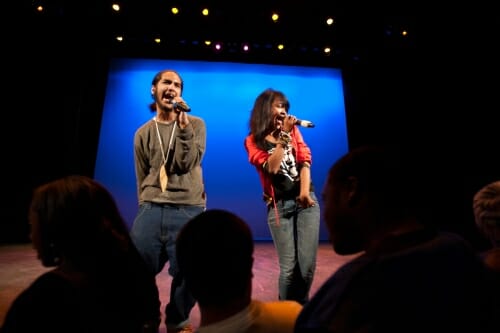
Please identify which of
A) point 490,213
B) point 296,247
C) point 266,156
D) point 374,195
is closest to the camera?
point 374,195

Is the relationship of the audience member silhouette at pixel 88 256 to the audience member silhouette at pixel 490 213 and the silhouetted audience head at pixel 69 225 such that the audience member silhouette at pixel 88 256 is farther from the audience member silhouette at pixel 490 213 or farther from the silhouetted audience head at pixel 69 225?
the audience member silhouette at pixel 490 213

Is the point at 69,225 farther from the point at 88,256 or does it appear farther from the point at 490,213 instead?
the point at 490,213

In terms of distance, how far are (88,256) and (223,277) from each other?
0.35 meters

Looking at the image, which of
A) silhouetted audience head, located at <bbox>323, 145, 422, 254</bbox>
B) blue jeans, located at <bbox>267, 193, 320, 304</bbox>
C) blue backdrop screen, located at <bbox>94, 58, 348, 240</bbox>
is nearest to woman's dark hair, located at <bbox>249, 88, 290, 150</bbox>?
blue jeans, located at <bbox>267, 193, 320, 304</bbox>

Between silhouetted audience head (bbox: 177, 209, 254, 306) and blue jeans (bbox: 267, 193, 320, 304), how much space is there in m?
1.26

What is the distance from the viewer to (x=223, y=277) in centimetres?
83

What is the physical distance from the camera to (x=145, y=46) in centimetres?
489

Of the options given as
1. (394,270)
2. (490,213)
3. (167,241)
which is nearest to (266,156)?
(167,241)

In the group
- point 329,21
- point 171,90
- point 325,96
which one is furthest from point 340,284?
point 325,96

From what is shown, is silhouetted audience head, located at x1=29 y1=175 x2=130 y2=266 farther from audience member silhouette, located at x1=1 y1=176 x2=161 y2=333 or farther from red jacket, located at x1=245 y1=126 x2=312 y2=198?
red jacket, located at x1=245 y1=126 x2=312 y2=198

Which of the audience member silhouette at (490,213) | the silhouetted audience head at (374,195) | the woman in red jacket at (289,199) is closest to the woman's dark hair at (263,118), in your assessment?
the woman in red jacket at (289,199)

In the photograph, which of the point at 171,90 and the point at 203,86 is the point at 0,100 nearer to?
the point at 203,86

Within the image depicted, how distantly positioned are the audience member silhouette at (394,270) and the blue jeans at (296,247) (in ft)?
4.28

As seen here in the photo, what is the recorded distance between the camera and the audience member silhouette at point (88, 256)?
0.85m
